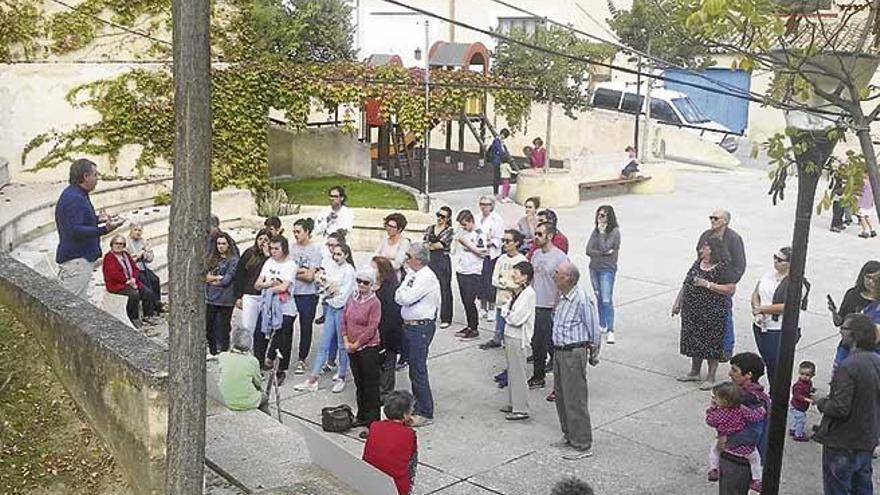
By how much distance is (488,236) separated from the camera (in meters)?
11.6

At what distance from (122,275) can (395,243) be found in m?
2.87

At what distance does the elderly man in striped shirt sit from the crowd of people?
0.01 meters

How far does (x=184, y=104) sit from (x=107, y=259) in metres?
7.36

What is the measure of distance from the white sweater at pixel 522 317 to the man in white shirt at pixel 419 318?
670 millimetres

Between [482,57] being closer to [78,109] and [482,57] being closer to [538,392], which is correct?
[78,109]

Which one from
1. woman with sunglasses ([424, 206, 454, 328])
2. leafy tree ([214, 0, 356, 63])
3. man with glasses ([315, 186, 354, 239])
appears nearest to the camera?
woman with sunglasses ([424, 206, 454, 328])

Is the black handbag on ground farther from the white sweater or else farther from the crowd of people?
the white sweater

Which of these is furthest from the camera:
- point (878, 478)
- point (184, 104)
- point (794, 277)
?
point (878, 478)

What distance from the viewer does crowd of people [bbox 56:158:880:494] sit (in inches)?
262

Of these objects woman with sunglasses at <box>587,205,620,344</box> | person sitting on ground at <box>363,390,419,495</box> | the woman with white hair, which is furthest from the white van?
person sitting on ground at <box>363,390,419,495</box>

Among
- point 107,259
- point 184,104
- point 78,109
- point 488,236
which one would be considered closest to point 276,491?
point 184,104

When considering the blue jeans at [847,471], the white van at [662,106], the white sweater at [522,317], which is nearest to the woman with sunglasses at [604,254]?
the white sweater at [522,317]

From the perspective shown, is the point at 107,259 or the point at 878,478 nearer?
the point at 878,478

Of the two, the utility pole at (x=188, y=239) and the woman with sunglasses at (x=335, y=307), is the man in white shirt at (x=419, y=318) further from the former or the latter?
the utility pole at (x=188, y=239)
